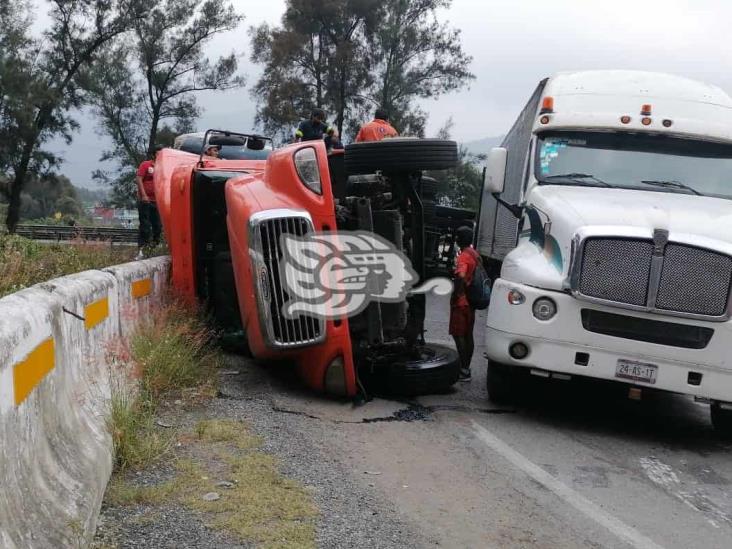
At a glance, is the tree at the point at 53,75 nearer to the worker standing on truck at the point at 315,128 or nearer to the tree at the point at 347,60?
the tree at the point at 347,60

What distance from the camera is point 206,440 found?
16.6ft

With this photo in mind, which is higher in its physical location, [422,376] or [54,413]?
[54,413]

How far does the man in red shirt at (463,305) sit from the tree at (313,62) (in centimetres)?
Answer: 2743

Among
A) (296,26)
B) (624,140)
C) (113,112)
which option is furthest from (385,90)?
(624,140)

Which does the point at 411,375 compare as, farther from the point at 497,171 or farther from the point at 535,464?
the point at 497,171

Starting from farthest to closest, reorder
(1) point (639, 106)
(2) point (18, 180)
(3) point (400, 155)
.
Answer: (2) point (18, 180) → (1) point (639, 106) → (3) point (400, 155)

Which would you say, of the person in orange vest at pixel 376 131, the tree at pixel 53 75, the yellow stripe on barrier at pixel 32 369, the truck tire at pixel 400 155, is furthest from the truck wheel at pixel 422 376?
the tree at pixel 53 75

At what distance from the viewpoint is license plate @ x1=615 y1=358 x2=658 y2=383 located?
19.7ft

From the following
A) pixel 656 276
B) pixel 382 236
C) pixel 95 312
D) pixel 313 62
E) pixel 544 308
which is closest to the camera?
pixel 95 312

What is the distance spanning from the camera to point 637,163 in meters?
7.33

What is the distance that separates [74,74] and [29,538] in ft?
108

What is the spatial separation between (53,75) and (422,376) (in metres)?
29.8

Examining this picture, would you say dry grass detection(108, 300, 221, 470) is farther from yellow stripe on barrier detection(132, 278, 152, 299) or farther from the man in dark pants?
the man in dark pants

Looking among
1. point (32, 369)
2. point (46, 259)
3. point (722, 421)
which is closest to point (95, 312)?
point (32, 369)
